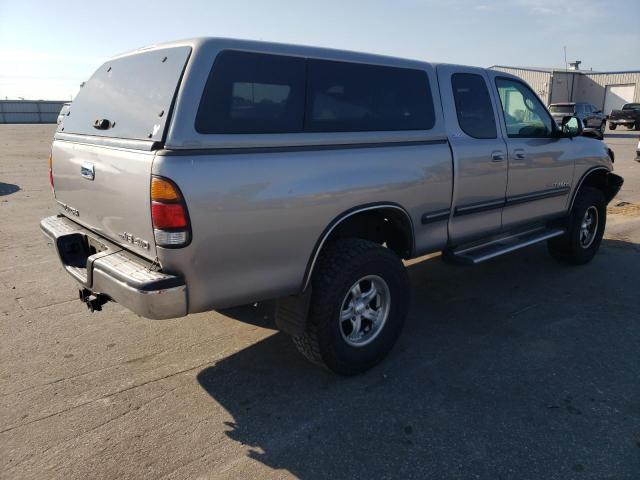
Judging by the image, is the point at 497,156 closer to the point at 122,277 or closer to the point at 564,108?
the point at 122,277

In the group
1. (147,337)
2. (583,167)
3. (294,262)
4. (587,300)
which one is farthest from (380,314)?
(583,167)

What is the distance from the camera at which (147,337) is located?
401 centimetres

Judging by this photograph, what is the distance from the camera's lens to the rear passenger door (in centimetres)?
407

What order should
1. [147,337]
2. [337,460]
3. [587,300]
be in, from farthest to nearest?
[587,300] → [147,337] → [337,460]

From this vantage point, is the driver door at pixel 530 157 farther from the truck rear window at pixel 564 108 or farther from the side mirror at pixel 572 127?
the truck rear window at pixel 564 108

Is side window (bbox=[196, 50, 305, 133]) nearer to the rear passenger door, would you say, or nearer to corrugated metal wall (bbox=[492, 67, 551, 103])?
the rear passenger door

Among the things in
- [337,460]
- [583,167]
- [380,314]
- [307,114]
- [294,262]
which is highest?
[307,114]

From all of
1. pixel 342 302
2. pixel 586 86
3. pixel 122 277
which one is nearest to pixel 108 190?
pixel 122 277

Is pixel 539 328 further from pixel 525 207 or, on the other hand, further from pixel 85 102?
pixel 85 102

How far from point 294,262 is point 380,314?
0.92 meters

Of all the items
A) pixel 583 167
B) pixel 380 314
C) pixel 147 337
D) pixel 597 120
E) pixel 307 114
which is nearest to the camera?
pixel 307 114

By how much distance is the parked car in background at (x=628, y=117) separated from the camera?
1184 inches

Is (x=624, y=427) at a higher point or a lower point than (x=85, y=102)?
lower

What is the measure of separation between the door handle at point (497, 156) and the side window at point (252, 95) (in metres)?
1.93
